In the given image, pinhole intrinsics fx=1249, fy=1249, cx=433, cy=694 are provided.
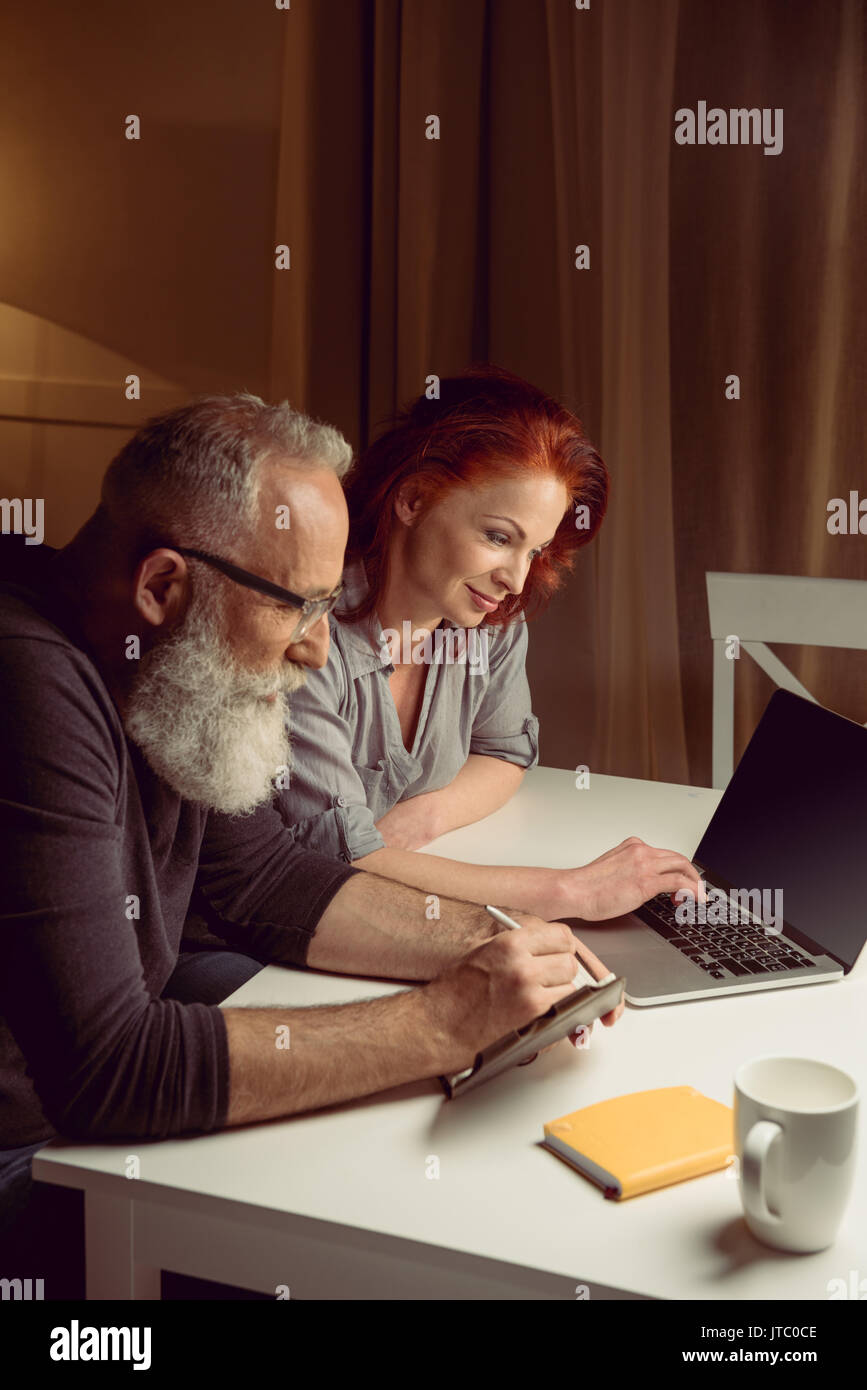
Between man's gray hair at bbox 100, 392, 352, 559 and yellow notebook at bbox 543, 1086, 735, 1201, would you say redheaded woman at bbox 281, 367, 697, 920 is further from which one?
yellow notebook at bbox 543, 1086, 735, 1201

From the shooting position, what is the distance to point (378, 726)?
1608mm

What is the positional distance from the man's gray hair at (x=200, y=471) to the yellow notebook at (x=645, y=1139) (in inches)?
20.1

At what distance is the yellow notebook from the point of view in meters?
0.81

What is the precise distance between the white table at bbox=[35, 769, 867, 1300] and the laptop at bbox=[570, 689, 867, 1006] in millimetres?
89

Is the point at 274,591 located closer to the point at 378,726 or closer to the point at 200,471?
the point at 200,471

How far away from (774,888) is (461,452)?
2.16 ft

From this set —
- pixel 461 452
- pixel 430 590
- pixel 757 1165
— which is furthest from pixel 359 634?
pixel 757 1165

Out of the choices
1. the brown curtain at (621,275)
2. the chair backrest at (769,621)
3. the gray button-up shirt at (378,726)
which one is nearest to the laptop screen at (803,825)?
the gray button-up shirt at (378,726)

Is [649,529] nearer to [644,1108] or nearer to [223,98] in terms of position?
[223,98]

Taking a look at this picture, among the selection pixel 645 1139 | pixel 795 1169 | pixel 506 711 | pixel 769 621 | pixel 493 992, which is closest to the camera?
pixel 795 1169

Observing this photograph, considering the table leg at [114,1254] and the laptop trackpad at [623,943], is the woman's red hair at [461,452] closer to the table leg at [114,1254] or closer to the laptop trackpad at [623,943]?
the laptop trackpad at [623,943]

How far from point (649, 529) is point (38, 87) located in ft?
7.00

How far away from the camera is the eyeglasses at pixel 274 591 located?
39.1 inches
